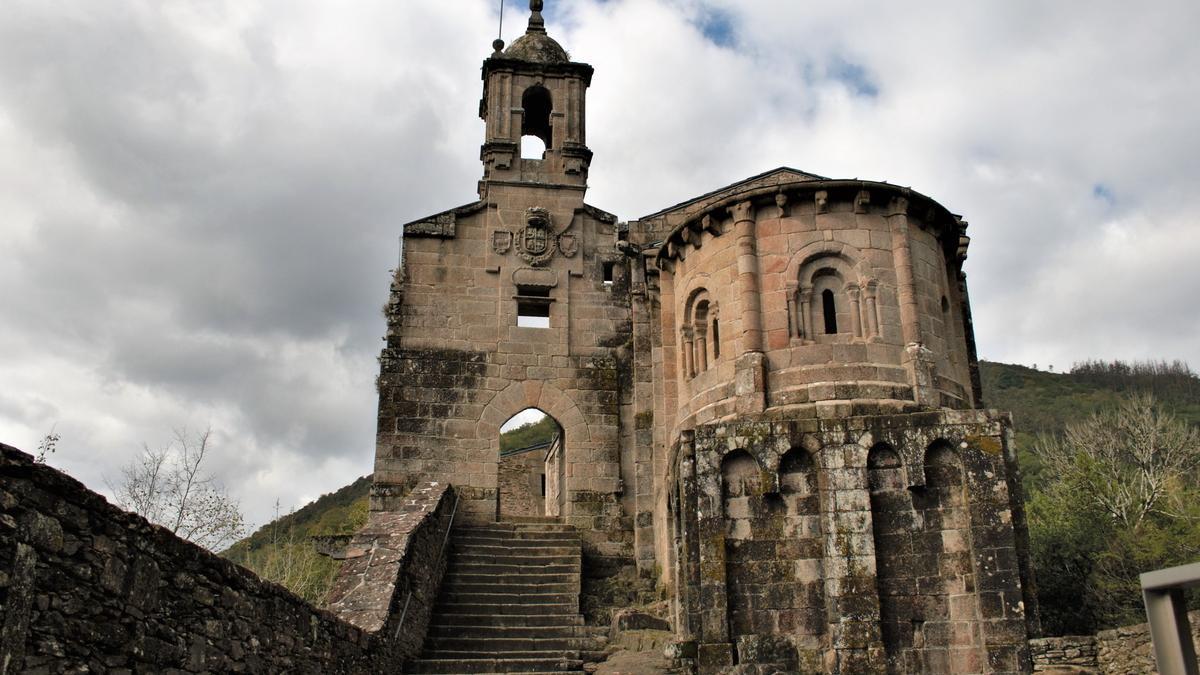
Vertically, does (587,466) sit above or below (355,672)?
above

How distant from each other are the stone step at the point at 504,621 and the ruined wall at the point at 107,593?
6.54 meters

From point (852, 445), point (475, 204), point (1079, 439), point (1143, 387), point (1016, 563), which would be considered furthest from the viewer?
point (1143, 387)

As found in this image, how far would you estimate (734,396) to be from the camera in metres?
14.4

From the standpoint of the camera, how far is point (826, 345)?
14078 mm

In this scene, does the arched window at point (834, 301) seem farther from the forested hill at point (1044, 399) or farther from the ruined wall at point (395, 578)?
the forested hill at point (1044, 399)

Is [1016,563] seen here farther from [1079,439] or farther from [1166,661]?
[1079,439]

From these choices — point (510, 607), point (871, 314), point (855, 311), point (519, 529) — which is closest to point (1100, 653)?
point (871, 314)

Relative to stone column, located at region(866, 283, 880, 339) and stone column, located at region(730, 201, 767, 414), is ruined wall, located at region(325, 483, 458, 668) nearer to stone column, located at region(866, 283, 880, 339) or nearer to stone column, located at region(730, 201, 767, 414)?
stone column, located at region(730, 201, 767, 414)

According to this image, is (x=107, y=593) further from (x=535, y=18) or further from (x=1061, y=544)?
(x=535, y=18)

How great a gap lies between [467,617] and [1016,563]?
7316mm

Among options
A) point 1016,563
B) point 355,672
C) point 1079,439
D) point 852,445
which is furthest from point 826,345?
point 1079,439

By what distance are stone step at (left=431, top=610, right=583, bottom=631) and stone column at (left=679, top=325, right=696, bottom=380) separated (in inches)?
160

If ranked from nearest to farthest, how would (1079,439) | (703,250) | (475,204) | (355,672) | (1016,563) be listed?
(355,672) → (1016,563) → (703,250) → (475,204) → (1079,439)

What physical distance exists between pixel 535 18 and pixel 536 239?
19.9 feet
